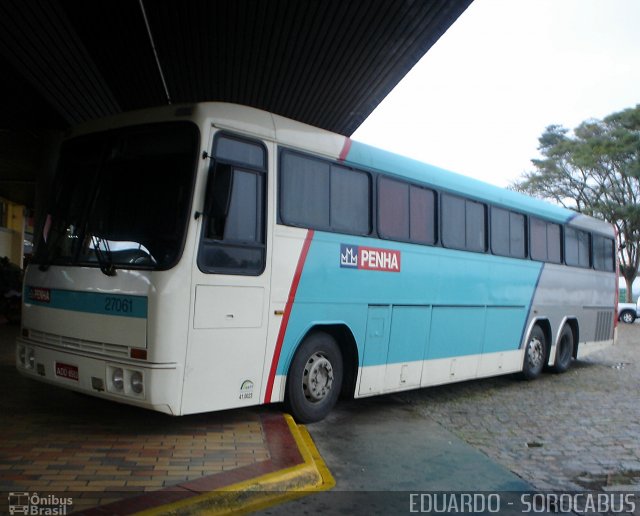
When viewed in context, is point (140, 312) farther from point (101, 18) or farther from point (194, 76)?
point (194, 76)

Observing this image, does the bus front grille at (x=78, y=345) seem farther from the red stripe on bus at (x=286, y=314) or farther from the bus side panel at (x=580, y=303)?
the bus side panel at (x=580, y=303)

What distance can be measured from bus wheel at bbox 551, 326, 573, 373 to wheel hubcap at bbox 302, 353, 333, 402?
682cm

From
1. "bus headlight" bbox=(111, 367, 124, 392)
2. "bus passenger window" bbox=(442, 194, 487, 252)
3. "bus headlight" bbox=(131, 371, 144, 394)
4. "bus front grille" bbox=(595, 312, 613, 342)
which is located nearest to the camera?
"bus headlight" bbox=(131, 371, 144, 394)

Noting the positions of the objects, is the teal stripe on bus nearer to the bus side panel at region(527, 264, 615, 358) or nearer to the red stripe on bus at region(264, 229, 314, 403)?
the red stripe on bus at region(264, 229, 314, 403)

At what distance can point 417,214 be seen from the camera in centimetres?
849

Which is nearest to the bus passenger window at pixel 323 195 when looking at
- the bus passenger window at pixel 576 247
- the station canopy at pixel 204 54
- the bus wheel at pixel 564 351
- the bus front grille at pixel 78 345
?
the bus front grille at pixel 78 345

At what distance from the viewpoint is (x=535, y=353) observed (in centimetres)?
1160

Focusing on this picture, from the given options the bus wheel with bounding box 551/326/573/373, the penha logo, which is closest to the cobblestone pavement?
the bus wheel with bounding box 551/326/573/373

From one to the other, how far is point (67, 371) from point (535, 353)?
27.8ft

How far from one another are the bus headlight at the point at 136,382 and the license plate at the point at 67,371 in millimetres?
709

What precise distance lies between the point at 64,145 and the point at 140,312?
2348 mm

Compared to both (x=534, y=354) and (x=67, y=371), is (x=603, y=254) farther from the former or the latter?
(x=67, y=371)

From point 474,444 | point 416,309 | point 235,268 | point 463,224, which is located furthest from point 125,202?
point 463,224

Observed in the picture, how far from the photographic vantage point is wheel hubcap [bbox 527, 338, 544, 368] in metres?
11.4
